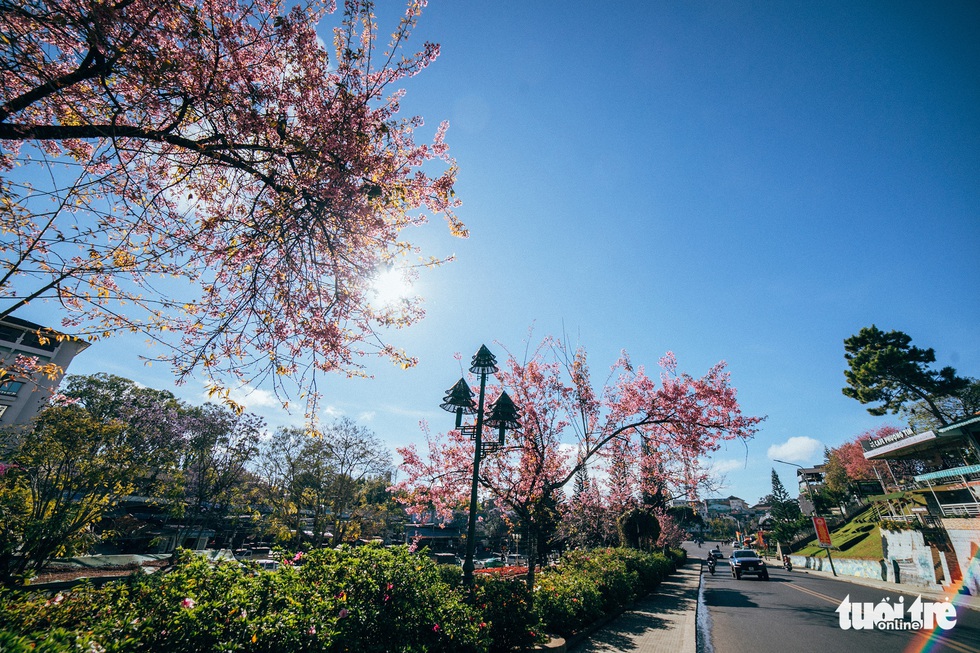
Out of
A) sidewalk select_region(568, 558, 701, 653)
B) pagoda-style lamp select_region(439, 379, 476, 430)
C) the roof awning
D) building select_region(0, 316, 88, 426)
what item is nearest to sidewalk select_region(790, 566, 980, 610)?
the roof awning

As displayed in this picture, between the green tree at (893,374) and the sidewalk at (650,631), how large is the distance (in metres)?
28.3

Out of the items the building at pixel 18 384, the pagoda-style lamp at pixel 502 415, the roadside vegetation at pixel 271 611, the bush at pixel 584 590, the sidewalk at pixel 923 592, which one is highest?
the building at pixel 18 384

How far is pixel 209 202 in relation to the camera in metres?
4.89

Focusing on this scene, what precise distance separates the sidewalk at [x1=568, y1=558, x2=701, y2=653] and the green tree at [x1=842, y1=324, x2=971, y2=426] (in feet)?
92.7

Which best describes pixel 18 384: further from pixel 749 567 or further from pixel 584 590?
pixel 749 567

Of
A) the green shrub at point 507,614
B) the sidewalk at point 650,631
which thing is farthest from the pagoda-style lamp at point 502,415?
the sidewalk at point 650,631

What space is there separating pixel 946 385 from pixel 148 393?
6916 centimetres

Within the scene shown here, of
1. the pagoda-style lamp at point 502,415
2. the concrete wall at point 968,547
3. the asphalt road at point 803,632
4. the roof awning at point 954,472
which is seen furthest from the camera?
the roof awning at point 954,472

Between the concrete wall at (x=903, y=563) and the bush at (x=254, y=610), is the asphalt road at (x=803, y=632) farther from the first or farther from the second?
the bush at (x=254, y=610)

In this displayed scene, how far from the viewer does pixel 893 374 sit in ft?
91.6

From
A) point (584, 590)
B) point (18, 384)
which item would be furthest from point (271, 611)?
point (18, 384)

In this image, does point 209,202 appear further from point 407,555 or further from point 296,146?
point 407,555

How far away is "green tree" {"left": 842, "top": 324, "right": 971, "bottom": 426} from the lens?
87.6 ft

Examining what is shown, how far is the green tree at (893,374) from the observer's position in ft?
87.6
